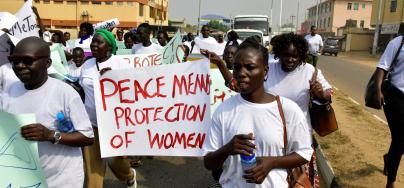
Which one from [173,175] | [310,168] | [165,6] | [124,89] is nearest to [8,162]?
[124,89]

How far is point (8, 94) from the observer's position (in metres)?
2.79

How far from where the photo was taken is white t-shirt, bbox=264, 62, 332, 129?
3.69 meters

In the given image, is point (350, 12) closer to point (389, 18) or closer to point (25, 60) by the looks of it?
point (389, 18)

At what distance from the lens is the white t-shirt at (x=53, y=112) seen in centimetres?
266

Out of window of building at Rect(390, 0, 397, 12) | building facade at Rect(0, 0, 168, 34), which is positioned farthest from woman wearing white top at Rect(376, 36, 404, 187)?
window of building at Rect(390, 0, 397, 12)

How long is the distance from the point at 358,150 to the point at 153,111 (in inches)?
137

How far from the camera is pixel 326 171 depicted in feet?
17.6

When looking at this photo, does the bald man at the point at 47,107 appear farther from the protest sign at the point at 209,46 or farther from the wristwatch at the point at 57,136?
the protest sign at the point at 209,46

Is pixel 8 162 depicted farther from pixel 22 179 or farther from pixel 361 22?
pixel 361 22

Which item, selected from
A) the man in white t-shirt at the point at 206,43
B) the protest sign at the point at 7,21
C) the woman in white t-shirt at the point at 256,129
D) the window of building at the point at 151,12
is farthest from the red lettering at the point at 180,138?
the window of building at the point at 151,12

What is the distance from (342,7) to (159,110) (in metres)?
83.8

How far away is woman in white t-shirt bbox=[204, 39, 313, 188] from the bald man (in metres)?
0.91

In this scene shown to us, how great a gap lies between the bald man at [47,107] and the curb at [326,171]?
3.16m

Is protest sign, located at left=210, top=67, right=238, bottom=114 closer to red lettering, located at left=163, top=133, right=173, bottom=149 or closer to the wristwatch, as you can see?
red lettering, located at left=163, top=133, right=173, bottom=149
